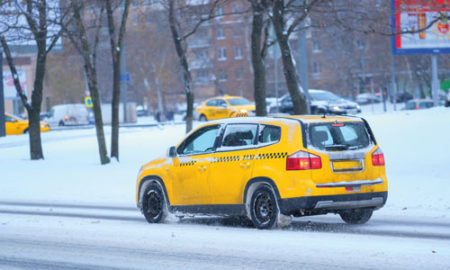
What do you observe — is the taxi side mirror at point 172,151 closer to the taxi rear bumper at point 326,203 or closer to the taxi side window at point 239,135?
the taxi side window at point 239,135

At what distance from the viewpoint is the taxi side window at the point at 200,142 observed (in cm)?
1215

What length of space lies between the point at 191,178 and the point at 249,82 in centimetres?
Result: 7143

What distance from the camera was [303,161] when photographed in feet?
34.9

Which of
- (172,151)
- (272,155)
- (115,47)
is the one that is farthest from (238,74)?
(272,155)

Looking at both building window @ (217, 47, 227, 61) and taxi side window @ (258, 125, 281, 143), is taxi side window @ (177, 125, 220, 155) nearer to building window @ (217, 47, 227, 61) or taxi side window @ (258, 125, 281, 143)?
taxi side window @ (258, 125, 281, 143)

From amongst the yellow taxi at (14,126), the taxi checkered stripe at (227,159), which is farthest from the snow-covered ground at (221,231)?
the yellow taxi at (14,126)

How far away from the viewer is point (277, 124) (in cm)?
1116

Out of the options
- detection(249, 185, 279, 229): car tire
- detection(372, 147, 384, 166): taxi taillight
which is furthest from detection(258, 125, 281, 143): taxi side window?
detection(372, 147, 384, 166): taxi taillight

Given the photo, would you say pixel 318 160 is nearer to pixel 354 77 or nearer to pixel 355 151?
pixel 355 151

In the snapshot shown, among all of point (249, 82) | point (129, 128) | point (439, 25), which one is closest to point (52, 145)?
point (129, 128)

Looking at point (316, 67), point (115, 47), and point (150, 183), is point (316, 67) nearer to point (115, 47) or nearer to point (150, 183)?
point (115, 47)

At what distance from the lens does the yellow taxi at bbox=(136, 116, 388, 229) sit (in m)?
10.7

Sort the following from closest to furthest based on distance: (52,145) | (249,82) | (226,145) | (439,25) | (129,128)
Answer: (226,145), (439,25), (52,145), (129,128), (249,82)

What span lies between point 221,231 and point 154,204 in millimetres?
1927
